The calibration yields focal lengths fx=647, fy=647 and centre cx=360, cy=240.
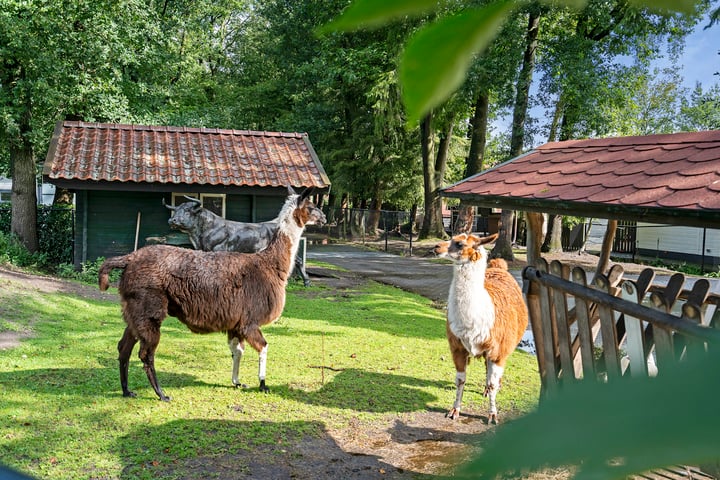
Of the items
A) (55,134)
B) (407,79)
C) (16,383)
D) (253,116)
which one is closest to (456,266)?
(16,383)

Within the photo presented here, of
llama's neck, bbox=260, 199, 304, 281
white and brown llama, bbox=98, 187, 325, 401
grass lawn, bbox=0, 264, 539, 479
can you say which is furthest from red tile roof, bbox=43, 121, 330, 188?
white and brown llama, bbox=98, 187, 325, 401

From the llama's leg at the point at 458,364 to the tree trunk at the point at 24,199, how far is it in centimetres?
1259

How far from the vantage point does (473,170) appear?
2273cm

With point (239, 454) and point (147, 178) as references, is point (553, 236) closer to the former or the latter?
point (147, 178)

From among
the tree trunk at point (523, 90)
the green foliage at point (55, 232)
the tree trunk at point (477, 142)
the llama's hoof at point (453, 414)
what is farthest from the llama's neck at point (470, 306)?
the tree trunk at point (477, 142)

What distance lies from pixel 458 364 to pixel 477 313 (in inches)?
27.9

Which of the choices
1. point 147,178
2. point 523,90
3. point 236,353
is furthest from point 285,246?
point 523,90

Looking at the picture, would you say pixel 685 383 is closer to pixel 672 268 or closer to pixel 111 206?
pixel 111 206

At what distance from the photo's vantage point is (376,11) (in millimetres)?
347

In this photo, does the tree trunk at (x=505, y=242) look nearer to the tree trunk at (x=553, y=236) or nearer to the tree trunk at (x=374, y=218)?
the tree trunk at (x=553, y=236)

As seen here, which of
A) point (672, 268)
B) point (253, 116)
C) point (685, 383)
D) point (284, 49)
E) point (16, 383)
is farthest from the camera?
point (253, 116)

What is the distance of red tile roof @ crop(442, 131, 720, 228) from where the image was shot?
389 centimetres

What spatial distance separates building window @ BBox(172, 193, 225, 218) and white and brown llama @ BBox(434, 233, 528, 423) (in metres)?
8.89

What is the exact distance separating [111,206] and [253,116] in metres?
16.6
